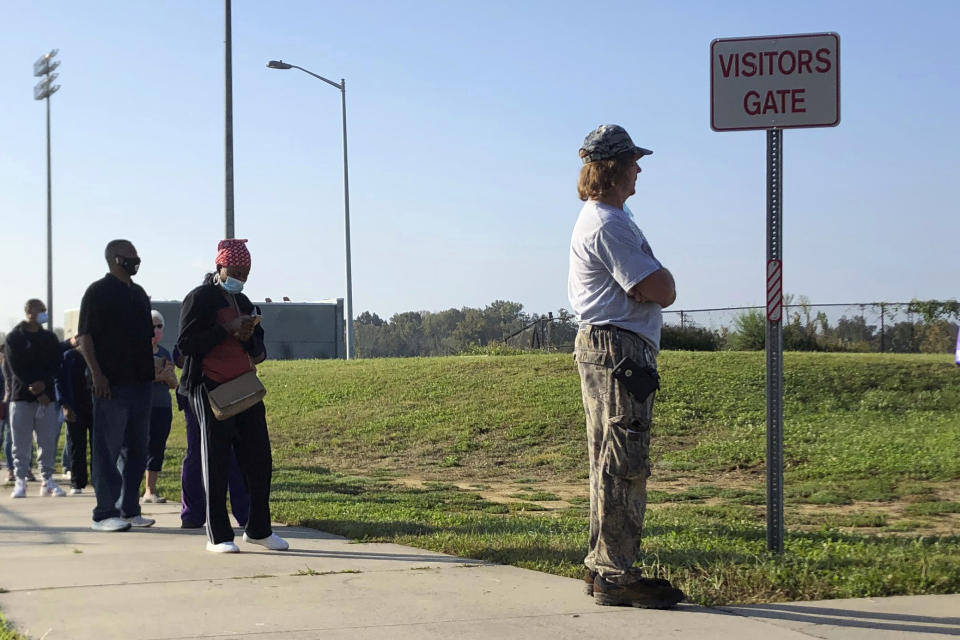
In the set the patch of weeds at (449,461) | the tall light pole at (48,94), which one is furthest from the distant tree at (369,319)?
the patch of weeds at (449,461)

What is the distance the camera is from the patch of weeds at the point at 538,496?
41.6 ft

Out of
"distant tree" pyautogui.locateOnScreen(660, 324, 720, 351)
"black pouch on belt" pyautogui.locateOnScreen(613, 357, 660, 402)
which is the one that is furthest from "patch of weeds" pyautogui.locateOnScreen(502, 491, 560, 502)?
"distant tree" pyautogui.locateOnScreen(660, 324, 720, 351)

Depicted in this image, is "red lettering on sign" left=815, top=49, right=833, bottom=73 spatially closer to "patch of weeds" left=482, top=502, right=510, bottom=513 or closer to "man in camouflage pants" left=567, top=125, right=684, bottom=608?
"man in camouflage pants" left=567, top=125, right=684, bottom=608

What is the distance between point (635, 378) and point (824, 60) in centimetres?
227

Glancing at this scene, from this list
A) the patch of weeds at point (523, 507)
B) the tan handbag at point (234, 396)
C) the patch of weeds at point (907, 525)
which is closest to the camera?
the tan handbag at point (234, 396)

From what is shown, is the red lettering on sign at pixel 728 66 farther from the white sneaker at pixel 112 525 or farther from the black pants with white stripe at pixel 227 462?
the white sneaker at pixel 112 525

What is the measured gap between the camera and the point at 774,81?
20.6 feet

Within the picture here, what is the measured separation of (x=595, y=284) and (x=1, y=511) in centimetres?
712

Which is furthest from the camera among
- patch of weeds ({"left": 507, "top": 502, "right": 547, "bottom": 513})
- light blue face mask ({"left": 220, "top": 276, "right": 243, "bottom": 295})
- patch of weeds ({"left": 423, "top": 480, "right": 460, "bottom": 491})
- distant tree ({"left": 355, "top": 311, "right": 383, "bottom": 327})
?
distant tree ({"left": 355, "top": 311, "right": 383, "bottom": 327})

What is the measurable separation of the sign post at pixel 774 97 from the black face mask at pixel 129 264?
4600 mm

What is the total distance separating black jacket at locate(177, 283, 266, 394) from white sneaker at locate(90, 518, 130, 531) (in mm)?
1583

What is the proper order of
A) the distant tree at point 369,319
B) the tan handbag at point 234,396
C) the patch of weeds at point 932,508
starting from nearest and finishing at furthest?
the tan handbag at point 234,396 → the patch of weeds at point 932,508 → the distant tree at point 369,319

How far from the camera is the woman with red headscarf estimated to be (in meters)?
7.32

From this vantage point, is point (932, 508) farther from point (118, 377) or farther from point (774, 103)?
point (118, 377)
